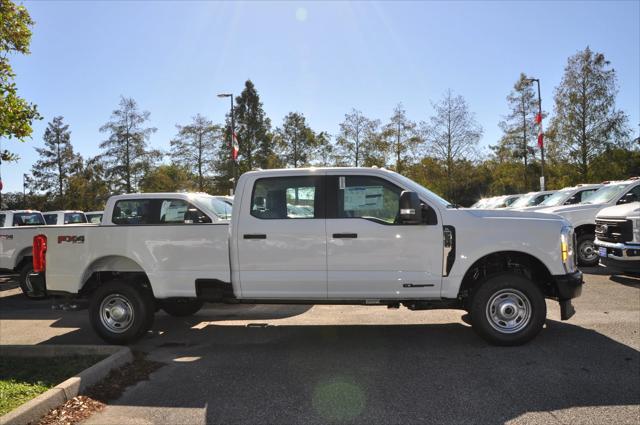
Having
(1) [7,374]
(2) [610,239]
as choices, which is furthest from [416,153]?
(1) [7,374]

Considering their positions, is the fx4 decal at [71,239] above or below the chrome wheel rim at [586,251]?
above

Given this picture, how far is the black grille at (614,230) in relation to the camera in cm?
893

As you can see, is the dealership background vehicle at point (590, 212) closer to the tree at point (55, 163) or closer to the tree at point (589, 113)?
the tree at point (589, 113)

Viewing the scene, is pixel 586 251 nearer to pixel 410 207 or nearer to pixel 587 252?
pixel 587 252

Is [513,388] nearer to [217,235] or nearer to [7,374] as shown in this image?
[217,235]

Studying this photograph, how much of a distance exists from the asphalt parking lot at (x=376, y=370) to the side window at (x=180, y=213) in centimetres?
215

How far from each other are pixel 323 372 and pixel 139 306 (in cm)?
266

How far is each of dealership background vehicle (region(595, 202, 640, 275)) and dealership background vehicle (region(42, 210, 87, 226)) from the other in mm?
15784

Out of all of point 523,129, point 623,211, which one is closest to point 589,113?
point 523,129

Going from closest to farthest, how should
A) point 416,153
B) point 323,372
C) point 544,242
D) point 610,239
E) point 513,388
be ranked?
point 513,388
point 323,372
point 544,242
point 610,239
point 416,153

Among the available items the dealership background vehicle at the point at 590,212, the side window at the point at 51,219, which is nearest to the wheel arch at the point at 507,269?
the dealership background vehicle at the point at 590,212

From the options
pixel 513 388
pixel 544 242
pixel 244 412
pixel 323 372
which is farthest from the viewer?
pixel 544 242

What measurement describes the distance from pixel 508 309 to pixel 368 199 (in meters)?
2.07

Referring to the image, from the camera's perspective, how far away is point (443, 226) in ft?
18.3
